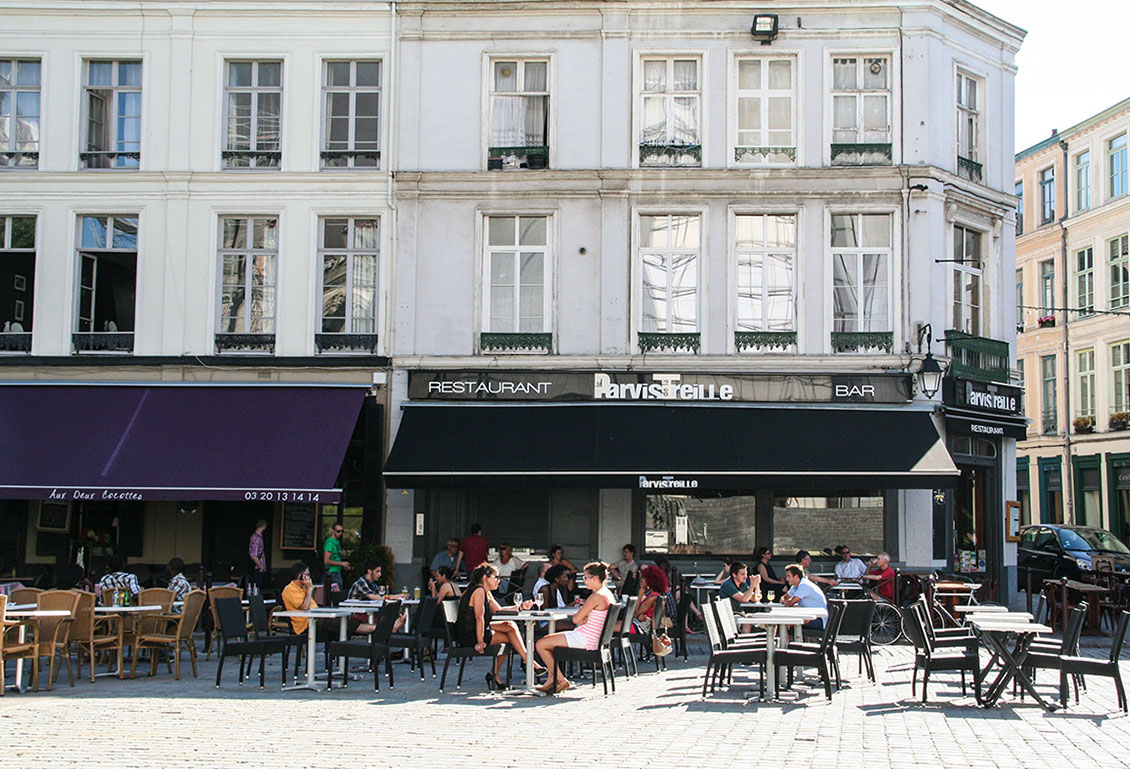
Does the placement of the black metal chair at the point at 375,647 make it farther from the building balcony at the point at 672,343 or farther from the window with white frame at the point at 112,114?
the window with white frame at the point at 112,114

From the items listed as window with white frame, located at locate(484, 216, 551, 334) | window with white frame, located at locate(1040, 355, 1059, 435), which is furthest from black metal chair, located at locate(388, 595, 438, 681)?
window with white frame, located at locate(1040, 355, 1059, 435)

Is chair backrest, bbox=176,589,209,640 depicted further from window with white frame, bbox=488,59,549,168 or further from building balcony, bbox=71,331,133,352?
window with white frame, bbox=488,59,549,168

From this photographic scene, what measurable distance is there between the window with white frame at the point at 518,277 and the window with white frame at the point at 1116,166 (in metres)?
23.3

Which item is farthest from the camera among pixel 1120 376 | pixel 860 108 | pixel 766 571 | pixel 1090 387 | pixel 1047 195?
pixel 1047 195

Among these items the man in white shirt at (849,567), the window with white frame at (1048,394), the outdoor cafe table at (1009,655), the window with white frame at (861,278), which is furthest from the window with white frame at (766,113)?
the window with white frame at (1048,394)

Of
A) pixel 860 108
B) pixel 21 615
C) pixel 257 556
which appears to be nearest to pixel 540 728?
pixel 21 615

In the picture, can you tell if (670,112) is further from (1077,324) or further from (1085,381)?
(1085,381)

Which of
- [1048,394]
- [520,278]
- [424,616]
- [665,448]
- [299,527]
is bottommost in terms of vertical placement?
[424,616]

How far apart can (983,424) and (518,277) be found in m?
8.48

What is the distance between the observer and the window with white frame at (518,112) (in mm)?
22516

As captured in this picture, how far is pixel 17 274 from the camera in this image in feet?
74.5

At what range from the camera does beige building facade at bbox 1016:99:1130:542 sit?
37.9 m

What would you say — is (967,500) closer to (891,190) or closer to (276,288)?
(891,190)

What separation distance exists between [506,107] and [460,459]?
6492 millimetres
